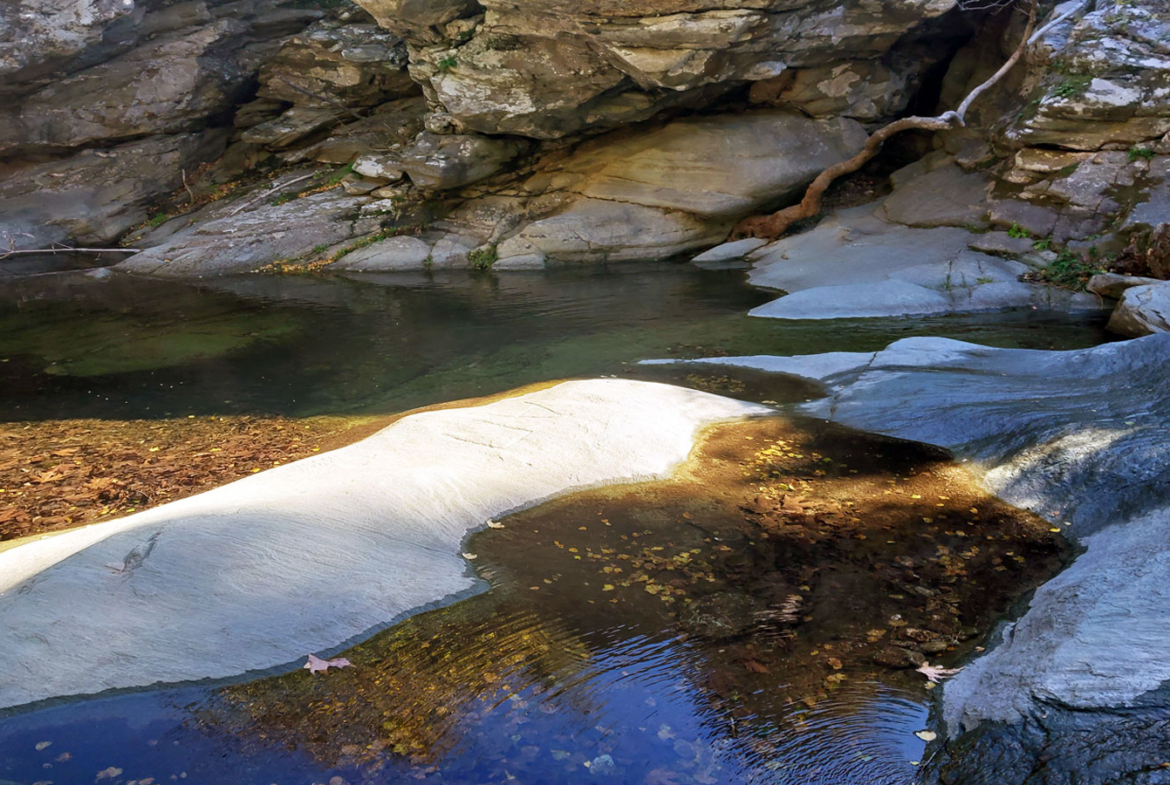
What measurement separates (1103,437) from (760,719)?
12.2ft

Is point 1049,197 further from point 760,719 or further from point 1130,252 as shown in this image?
point 760,719

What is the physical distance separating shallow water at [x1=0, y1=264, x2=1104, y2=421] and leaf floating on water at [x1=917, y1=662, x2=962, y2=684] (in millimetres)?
5675

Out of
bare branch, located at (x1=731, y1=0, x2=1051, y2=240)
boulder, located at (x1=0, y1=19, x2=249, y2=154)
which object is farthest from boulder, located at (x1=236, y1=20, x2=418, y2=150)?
bare branch, located at (x1=731, y1=0, x2=1051, y2=240)

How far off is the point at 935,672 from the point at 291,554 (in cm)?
328

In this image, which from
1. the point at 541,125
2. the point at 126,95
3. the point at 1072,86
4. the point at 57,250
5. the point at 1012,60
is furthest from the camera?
the point at 126,95

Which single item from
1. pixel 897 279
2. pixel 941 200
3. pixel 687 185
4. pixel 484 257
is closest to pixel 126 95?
pixel 484 257

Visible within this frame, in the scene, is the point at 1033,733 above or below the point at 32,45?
below

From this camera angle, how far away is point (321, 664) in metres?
3.71

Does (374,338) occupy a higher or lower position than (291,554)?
lower

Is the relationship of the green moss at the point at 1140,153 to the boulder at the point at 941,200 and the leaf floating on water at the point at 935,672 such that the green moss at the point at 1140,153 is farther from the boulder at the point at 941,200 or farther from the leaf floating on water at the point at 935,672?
the leaf floating on water at the point at 935,672

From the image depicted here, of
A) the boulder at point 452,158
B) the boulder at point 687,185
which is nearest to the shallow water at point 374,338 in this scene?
the boulder at point 687,185

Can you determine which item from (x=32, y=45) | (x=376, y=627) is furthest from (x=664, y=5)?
(x=32, y=45)

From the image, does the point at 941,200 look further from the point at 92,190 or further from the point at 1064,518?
the point at 92,190

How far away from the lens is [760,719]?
3.40 m
